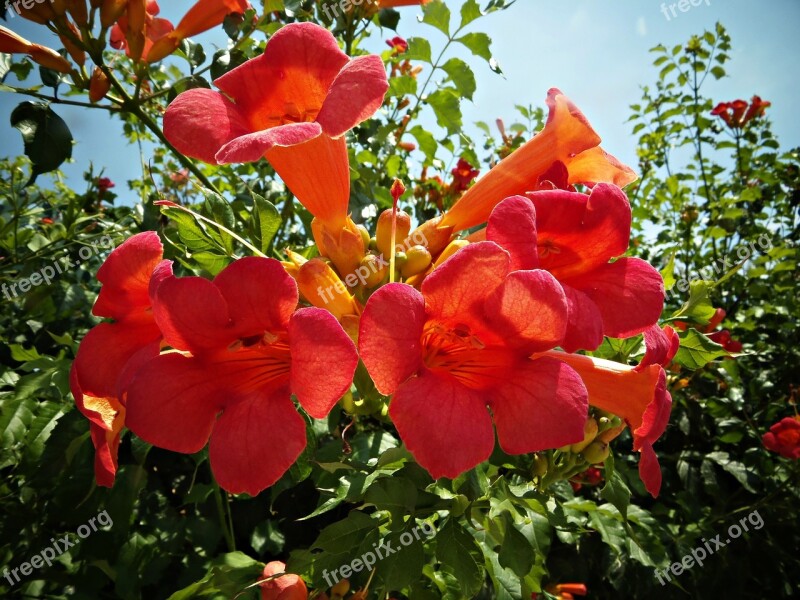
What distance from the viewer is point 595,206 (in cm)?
124

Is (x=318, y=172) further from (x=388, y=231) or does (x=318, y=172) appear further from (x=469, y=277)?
(x=469, y=277)

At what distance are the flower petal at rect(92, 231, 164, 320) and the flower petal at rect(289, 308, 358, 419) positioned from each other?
572 mm

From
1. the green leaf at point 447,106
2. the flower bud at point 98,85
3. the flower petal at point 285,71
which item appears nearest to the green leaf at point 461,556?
the flower petal at point 285,71

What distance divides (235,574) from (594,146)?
6.39ft

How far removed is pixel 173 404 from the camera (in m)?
1.05

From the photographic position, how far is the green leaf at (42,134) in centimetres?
206

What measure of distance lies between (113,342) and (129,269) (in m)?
0.21

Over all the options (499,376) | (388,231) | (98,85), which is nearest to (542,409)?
(499,376)

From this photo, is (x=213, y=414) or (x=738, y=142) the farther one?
(x=738, y=142)

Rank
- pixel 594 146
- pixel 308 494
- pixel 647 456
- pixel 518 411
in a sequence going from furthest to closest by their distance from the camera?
pixel 308 494, pixel 594 146, pixel 647 456, pixel 518 411

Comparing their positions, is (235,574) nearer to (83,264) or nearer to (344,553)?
(344,553)

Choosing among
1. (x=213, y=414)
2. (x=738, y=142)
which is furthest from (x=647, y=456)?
(x=738, y=142)

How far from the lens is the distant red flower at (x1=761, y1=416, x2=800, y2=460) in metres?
3.70

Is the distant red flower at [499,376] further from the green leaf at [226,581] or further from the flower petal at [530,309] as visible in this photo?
the green leaf at [226,581]
